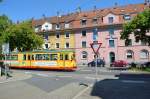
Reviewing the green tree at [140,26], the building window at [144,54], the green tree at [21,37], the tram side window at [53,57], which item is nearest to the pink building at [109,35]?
the building window at [144,54]

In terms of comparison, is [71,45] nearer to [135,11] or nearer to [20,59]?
[135,11]

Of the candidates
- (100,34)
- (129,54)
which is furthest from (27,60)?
(129,54)

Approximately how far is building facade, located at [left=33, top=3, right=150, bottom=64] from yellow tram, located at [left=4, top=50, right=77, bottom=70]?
2254 centimetres

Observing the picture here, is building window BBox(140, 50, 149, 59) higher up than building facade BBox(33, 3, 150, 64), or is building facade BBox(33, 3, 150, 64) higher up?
building facade BBox(33, 3, 150, 64)

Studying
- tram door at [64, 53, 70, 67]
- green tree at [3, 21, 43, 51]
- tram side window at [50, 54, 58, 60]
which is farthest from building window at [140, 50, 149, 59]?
tram side window at [50, 54, 58, 60]

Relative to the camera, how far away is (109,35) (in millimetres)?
62219

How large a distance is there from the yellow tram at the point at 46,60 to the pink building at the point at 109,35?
22.5 m

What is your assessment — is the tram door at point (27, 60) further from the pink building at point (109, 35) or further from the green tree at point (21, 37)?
the pink building at point (109, 35)

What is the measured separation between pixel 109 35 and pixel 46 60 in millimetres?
24742

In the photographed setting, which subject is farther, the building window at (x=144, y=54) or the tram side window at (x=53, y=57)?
the building window at (x=144, y=54)

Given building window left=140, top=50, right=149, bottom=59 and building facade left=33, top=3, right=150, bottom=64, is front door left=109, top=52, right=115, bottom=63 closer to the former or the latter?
building facade left=33, top=3, right=150, bottom=64

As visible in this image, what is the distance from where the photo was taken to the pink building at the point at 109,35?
60.0 m

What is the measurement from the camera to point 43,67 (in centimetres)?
A: 4069

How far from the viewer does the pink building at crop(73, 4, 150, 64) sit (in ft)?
197
